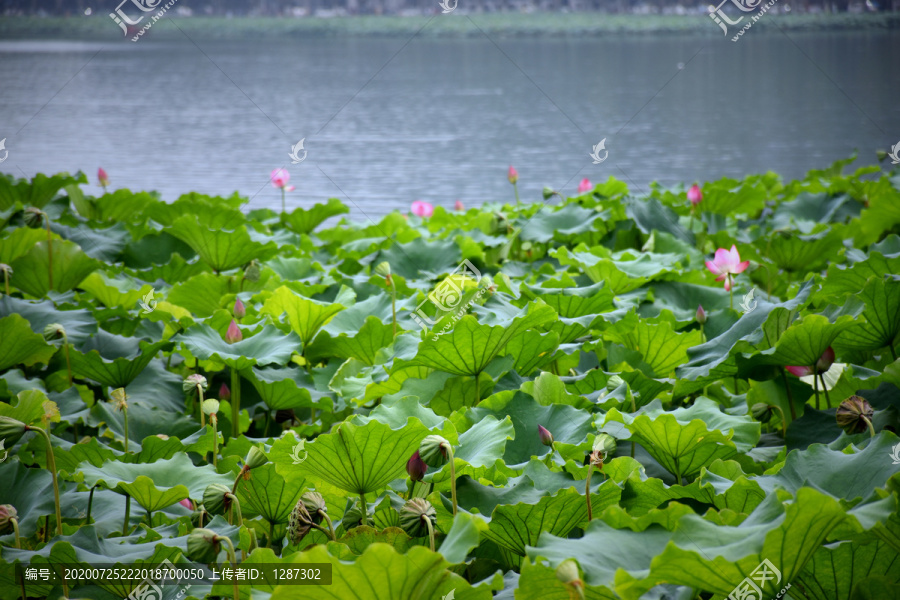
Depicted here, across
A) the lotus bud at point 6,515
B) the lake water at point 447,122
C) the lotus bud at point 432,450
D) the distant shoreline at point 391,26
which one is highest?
the distant shoreline at point 391,26

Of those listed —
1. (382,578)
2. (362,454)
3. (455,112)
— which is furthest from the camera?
(455,112)

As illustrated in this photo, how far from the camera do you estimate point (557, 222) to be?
196 centimetres

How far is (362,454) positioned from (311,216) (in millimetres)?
1537

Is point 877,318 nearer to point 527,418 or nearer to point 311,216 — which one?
point 527,418

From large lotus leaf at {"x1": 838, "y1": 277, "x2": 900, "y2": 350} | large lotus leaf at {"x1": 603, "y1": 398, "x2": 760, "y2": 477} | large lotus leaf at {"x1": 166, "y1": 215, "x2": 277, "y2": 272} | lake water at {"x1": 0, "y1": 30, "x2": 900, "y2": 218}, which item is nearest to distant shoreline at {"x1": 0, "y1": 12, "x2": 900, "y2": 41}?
lake water at {"x1": 0, "y1": 30, "x2": 900, "y2": 218}

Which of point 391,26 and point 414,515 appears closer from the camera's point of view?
point 414,515

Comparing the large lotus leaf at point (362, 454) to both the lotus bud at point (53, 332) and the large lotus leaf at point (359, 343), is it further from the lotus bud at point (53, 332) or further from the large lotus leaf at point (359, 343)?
the lotus bud at point (53, 332)

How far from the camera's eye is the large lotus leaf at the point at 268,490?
33.2 inches

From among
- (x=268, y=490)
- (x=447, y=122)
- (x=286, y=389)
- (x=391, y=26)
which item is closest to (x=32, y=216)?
(x=286, y=389)

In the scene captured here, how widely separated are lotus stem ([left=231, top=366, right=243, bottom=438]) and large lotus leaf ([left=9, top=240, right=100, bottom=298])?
0.54 m

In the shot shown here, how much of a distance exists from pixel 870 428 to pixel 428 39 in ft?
81.2

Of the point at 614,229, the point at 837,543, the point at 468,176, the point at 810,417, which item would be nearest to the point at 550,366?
the point at 810,417

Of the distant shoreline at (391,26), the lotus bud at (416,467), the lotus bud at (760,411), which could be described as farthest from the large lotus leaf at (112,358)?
the distant shoreline at (391,26)

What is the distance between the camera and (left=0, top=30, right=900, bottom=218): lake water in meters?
4.75
